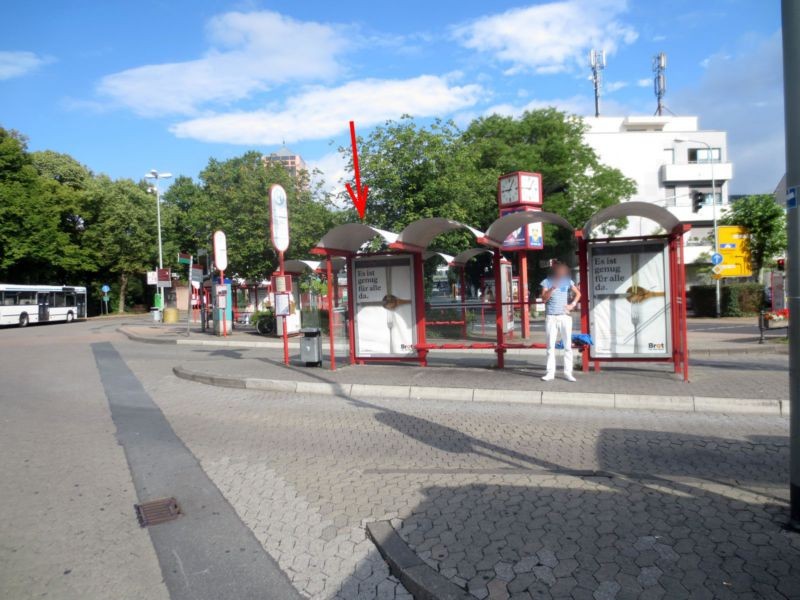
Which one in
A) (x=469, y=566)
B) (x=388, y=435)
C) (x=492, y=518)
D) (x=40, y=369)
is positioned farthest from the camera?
(x=40, y=369)

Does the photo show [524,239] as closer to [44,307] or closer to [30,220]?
[44,307]

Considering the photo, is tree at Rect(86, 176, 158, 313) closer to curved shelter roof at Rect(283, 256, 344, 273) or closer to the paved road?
curved shelter roof at Rect(283, 256, 344, 273)

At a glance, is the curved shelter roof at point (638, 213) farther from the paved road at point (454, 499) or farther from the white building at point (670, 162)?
the white building at point (670, 162)

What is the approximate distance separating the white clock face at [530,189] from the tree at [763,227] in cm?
1827

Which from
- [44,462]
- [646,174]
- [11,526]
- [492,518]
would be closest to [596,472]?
[492,518]

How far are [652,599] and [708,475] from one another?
245cm

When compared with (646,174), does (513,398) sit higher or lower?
lower

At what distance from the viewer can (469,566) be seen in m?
3.54

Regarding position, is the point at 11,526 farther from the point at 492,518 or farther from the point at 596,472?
the point at 596,472

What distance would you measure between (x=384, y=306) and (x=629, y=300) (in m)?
4.58

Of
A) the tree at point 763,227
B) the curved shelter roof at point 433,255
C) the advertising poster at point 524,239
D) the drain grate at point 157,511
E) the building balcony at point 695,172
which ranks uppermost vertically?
the building balcony at point 695,172

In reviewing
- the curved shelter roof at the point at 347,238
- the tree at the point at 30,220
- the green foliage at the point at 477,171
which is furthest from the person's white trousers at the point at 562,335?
the tree at the point at 30,220

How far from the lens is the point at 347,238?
12141mm

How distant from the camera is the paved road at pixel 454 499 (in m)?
3.50
